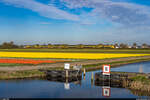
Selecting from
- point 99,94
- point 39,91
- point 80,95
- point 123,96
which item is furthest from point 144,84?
point 39,91

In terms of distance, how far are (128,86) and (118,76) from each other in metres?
3.09

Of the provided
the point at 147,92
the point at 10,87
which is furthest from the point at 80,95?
the point at 10,87

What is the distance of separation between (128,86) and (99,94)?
5686 millimetres

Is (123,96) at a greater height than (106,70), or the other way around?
(106,70)

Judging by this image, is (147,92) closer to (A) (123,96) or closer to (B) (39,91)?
(A) (123,96)

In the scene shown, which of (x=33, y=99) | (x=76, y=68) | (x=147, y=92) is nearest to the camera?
(x=33, y=99)

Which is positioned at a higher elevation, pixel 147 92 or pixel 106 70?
pixel 106 70

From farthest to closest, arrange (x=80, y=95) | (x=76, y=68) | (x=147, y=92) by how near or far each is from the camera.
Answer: (x=76, y=68) → (x=147, y=92) → (x=80, y=95)

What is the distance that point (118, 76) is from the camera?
2730cm

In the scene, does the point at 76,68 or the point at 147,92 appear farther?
the point at 76,68

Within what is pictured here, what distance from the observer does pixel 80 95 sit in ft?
64.2

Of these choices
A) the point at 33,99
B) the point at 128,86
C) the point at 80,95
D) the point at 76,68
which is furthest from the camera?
the point at 76,68

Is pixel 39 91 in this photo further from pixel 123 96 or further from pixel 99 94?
pixel 123 96

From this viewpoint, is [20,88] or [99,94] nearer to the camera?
[99,94]
